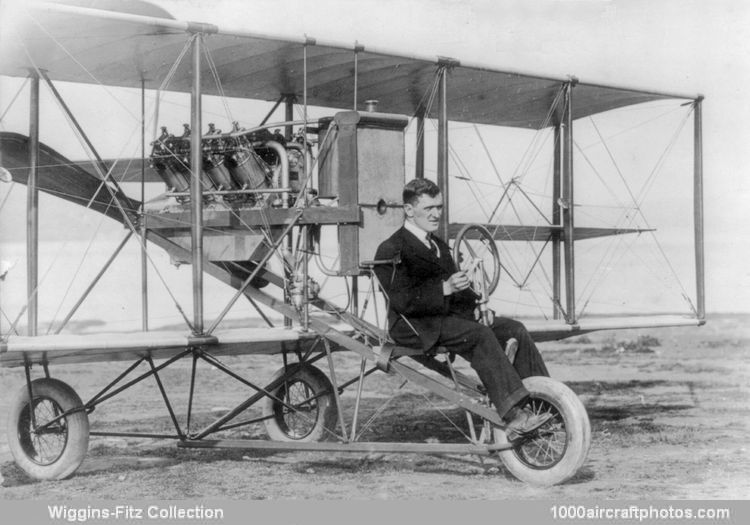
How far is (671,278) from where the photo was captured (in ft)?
37.9

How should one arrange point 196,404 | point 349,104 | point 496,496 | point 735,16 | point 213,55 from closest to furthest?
point 496,496, point 735,16, point 213,55, point 349,104, point 196,404

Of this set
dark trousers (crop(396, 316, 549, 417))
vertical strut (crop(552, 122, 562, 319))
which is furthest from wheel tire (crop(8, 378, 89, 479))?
vertical strut (crop(552, 122, 562, 319))

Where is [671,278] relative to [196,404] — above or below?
above

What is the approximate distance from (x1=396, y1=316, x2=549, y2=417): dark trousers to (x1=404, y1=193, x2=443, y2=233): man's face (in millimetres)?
763

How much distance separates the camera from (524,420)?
671 cm

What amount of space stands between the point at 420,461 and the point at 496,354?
2131 millimetres

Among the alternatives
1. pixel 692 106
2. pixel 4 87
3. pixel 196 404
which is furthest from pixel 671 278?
pixel 4 87

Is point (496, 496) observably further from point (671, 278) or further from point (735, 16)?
point (671, 278)

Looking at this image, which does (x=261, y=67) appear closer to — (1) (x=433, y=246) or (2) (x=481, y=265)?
(1) (x=433, y=246)

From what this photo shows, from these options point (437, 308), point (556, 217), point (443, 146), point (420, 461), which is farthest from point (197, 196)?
point (556, 217)

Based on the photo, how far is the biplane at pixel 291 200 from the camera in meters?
7.48

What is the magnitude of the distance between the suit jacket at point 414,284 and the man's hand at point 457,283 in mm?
123

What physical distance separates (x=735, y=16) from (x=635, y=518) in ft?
15.0

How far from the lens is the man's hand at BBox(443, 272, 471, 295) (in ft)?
22.6
